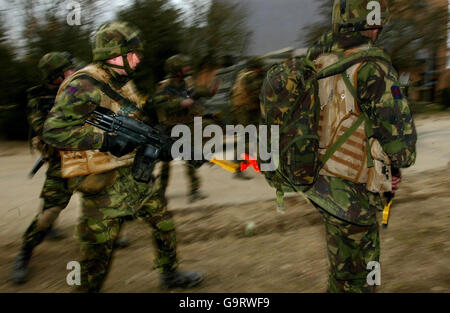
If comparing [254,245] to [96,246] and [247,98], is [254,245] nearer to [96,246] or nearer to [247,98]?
[96,246]

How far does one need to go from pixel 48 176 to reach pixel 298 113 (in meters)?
2.38

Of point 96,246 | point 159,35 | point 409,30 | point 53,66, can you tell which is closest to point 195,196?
point 53,66

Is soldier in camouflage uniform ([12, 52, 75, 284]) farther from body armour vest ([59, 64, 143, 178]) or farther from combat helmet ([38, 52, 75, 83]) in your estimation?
body armour vest ([59, 64, 143, 178])

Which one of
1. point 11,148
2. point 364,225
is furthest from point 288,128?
point 11,148

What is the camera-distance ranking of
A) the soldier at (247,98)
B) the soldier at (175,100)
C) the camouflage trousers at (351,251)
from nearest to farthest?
the camouflage trousers at (351,251) → the soldier at (175,100) → the soldier at (247,98)

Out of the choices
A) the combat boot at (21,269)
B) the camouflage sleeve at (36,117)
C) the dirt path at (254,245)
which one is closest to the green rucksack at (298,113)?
the dirt path at (254,245)

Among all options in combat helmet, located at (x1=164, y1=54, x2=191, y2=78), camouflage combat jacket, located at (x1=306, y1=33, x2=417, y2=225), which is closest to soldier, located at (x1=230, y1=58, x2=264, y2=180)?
combat helmet, located at (x1=164, y1=54, x2=191, y2=78)

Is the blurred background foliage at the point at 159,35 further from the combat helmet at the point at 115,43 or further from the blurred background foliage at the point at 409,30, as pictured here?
the combat helmet at the point at 115,43

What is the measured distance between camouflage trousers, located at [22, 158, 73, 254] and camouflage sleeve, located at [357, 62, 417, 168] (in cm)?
244

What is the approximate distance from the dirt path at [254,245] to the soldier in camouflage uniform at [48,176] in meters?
0.25

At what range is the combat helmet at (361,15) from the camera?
1884 mm
